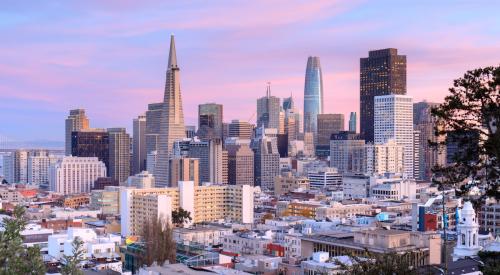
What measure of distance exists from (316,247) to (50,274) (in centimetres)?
2168

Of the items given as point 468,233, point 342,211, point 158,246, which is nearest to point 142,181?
point 342,211

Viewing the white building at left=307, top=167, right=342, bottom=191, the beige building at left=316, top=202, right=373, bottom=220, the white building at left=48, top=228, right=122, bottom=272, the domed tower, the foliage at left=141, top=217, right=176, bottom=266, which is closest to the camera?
the domed tower

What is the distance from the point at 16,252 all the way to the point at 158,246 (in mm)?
43042

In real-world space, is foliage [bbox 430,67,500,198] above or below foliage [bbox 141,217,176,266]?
above

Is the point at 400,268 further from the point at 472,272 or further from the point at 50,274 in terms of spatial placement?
the point at 50,274

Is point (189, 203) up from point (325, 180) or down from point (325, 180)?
up

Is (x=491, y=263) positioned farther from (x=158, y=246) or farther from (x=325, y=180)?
(x=325, y=180)

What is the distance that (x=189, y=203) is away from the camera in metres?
101

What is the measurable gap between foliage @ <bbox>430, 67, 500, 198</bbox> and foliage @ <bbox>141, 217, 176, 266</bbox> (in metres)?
38.7

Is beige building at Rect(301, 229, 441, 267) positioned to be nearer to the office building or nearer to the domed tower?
the domed tower

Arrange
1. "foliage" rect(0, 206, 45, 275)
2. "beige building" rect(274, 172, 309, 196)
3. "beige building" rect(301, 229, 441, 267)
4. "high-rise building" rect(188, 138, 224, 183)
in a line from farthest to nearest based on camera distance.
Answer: "high-rise building" rect(188, 138, 224, 183) < "beige building" rect(274, 172, 309, 196) < "beige building" rect(301, 229, 441, 267) < "foliage" rect(0, 206, 45, 275)

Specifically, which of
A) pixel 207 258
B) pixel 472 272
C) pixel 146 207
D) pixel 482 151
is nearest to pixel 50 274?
pixel 207 258

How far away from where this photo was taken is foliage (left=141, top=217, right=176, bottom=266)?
56.5 m

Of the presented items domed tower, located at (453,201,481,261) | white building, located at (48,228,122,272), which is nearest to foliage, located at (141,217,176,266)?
white building, located at (48,228,122,272)
